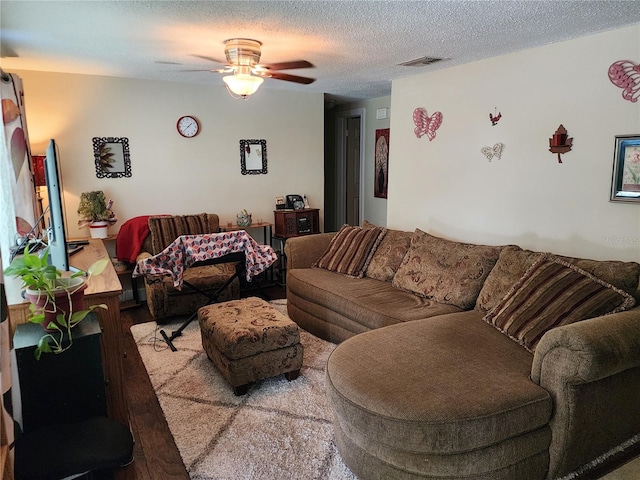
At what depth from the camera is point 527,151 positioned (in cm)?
317

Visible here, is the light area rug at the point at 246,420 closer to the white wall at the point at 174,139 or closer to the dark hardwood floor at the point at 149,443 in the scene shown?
the dark hardwood floor at the point at 149,443

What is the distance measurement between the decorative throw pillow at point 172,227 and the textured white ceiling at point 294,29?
139 centimetres

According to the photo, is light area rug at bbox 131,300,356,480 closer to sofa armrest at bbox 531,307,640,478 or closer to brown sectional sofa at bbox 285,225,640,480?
brown sectional sofa at bbox 285,225,640,480

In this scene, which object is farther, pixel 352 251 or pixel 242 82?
pixel 352 251

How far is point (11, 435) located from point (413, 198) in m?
3.58

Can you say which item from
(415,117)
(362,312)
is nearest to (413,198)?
(415,117)

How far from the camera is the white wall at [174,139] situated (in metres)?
4.02

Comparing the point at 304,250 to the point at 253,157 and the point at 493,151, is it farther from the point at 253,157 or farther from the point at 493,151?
the point at 493,151

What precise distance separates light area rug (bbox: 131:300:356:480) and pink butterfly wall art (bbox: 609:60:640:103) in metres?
2.55

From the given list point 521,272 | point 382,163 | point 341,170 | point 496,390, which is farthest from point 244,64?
point 341,170

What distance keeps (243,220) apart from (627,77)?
3.59 meters

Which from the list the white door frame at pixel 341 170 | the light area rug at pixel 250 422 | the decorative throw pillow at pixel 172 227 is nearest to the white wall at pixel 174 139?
the decorative throw pillow at pixel 172 227

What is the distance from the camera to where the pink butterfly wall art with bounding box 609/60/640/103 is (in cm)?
253

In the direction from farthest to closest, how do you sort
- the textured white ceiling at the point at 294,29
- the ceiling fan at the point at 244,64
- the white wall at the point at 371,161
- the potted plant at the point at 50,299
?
Result: the white wall at the point at 371,161 < the ceiling fan at the point at 244,64 < the textured white ceiling at the point at 294,29 < the potted plant at the point at 50,299
